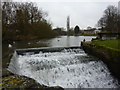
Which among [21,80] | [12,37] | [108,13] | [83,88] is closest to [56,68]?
[83,88]

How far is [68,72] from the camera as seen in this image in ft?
24.4

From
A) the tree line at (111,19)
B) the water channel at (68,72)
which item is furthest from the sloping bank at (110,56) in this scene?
the tree line at (111,19)

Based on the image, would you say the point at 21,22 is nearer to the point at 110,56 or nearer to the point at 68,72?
the point at 68,72

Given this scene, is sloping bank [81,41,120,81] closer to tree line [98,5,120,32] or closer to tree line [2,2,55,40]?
tree line [2,2,55,40]

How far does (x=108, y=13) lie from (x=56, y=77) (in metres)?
35.9

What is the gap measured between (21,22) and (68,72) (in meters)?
21.8

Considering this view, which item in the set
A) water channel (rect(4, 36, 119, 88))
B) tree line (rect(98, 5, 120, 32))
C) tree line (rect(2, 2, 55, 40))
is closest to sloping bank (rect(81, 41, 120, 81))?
water channel (rect(4, 36, 119, 88))

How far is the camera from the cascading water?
21.5 feet

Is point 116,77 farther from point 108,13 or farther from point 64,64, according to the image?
point 108,13

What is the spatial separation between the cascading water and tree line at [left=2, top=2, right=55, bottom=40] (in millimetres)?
15151

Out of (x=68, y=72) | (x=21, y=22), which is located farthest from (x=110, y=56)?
(x=21, y=22)

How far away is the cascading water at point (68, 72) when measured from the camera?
654 centimetres

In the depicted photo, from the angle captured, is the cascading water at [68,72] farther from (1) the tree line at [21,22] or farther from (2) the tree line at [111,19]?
(2) the tree line at [111,19]

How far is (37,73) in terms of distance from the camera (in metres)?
7.05
